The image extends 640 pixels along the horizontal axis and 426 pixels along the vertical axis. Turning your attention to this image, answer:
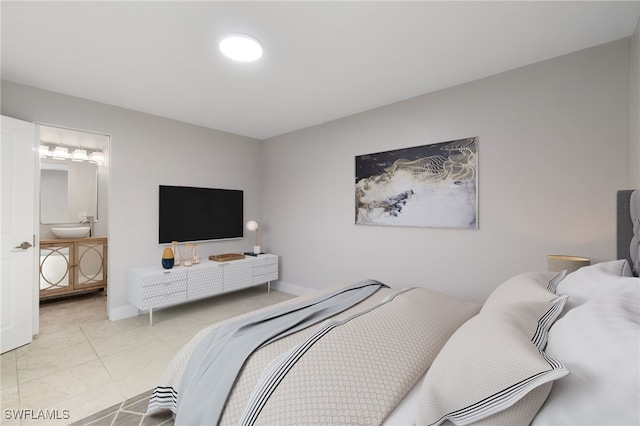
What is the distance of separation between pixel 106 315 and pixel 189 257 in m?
1.14

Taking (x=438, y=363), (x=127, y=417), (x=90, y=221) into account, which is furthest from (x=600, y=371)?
(x=90, y=221)

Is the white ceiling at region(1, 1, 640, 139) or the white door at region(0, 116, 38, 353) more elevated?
the white ceiling at region(1, 1, 640, 139)

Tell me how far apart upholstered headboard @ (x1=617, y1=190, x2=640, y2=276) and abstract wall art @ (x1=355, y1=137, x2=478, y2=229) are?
1.07m

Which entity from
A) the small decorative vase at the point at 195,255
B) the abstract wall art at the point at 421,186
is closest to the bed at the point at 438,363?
the abstract wall art at the point at 421,186

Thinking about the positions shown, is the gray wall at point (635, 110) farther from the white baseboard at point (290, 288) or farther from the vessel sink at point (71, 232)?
the vessel sink at point (71, 232)

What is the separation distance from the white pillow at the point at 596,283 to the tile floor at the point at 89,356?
265 cm

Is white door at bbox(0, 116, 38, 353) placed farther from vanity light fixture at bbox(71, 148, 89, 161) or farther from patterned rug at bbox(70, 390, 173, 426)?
vanity light fixture at bbox(71, 148, 89, 161)

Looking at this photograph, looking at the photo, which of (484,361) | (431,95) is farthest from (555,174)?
(484,361)

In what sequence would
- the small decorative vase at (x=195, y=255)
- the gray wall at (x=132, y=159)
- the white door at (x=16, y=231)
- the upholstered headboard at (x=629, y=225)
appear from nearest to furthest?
the upholstered headboard at (x=629, y=225) < the white door at (x=16, y=231) < the gray wall at (x=132, y=159) < the small decorative vase at (x=195, y=255)

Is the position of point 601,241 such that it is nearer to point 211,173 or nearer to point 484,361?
point 484,361

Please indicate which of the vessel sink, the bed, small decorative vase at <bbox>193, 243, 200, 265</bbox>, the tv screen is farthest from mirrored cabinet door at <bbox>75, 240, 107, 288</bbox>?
the bed

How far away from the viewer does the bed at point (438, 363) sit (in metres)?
0.69

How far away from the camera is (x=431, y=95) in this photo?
2.91 metres

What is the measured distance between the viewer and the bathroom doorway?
377 cm
